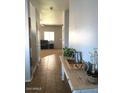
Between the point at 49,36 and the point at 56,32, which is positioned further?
the point at 49,36

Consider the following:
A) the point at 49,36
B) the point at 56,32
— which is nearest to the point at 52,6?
the point at 56,32

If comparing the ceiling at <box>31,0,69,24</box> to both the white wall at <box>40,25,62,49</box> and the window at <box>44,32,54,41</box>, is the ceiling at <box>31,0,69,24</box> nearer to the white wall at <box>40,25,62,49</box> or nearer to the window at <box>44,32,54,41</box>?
the white wall at <box>40,25,62,49</box>

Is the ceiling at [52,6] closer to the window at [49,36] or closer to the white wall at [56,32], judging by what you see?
the white wall at [56,32]

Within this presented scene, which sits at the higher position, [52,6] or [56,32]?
[52,6]

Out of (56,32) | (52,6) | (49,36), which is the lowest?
(49,36)

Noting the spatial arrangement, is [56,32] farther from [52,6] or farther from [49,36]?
[52,6]

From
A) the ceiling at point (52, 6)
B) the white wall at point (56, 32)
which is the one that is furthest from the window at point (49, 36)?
the ceiling at point (52, 6)

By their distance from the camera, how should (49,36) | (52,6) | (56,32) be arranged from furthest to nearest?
(49,36), (56,32), (52,6)

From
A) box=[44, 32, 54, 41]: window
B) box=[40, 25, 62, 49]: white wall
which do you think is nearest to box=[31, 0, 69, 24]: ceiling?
box=[40, 25, 62, 49]: white wall
